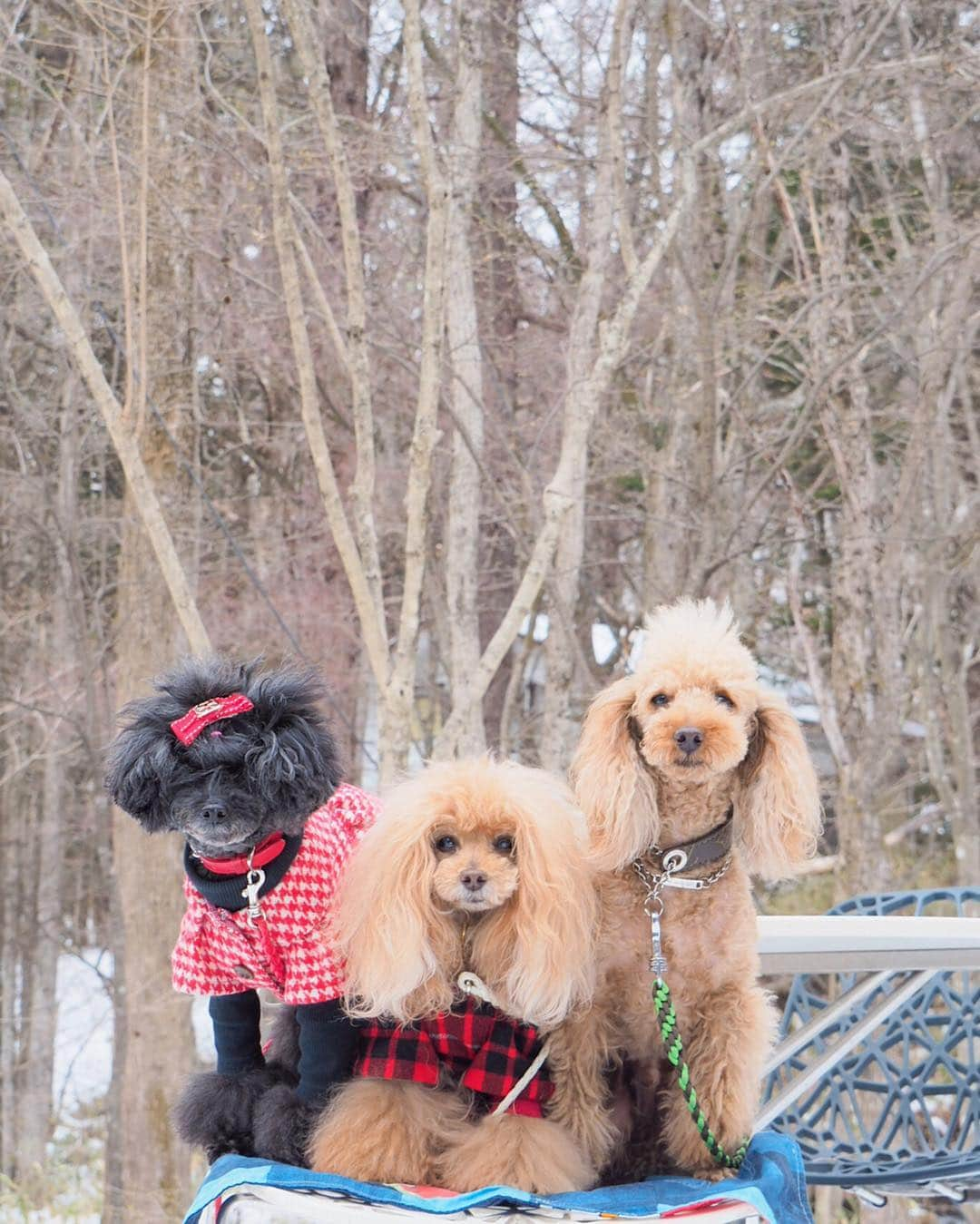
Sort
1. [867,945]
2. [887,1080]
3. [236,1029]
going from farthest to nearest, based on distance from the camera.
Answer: [887,1080] < [867,945] < [236,1029]

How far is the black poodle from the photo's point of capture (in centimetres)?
168

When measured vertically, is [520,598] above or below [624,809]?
above

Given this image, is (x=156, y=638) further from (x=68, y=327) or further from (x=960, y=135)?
(x=960, y=135)

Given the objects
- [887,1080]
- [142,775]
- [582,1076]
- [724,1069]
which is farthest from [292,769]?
[887,1080]

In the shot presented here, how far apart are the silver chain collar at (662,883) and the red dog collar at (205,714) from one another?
1.92 feet

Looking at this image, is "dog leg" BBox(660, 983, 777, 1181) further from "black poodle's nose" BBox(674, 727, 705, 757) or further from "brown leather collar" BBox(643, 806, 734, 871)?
"black poodle's nose" BBox(674, 727, 705, 757)

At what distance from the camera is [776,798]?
5.65ft

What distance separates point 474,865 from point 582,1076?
357 mm

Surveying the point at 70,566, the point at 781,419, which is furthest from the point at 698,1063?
the point at 70,566

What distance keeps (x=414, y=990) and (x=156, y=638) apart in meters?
3.25

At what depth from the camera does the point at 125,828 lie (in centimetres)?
459

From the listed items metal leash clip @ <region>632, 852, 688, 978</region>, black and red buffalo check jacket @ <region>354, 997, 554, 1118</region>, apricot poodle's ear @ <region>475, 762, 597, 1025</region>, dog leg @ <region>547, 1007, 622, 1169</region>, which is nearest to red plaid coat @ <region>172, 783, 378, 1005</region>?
black and red buffalo check jacket @ <region>354, 997, 554, 1118</region>

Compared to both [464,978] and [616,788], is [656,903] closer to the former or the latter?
[616,788]

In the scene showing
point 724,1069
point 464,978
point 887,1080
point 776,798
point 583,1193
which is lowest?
point 887,1080
